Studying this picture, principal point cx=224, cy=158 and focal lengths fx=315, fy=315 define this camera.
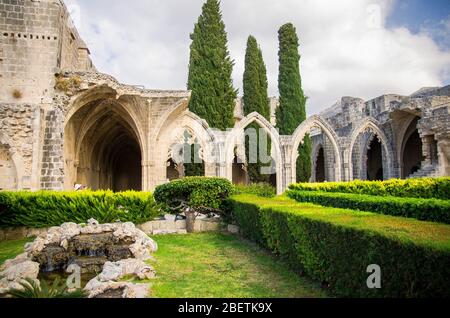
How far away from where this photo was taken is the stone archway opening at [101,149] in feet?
48.6

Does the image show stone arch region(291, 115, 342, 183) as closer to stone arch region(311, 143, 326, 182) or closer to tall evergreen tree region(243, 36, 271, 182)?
tall evergreen tree region(243, 36, 271, 182)

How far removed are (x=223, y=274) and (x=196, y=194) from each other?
13.9 feet

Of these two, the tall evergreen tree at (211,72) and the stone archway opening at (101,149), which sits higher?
the tall evergreen tree at (211,72)

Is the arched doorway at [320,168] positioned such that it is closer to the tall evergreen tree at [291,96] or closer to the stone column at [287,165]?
the tall evergreen tree at [291,96]

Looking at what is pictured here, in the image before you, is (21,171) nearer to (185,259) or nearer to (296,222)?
(185,259)

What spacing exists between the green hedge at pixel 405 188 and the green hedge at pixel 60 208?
7.35 meters

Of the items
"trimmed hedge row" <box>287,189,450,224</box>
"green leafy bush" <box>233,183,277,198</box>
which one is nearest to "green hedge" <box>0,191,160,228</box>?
"green leafy bush" <box>233,183,277,198</box>

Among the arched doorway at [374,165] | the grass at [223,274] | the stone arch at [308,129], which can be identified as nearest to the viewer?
the grass at [223,274]

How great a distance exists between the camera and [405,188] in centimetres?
961

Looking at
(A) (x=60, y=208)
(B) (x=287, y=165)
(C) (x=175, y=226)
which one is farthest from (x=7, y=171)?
(B) (x=287, y=165)

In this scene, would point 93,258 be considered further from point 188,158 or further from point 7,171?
point 188,158

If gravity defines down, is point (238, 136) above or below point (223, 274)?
above

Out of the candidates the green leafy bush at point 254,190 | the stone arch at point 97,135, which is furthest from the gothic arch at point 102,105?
the green leafy bush at point 254,190
